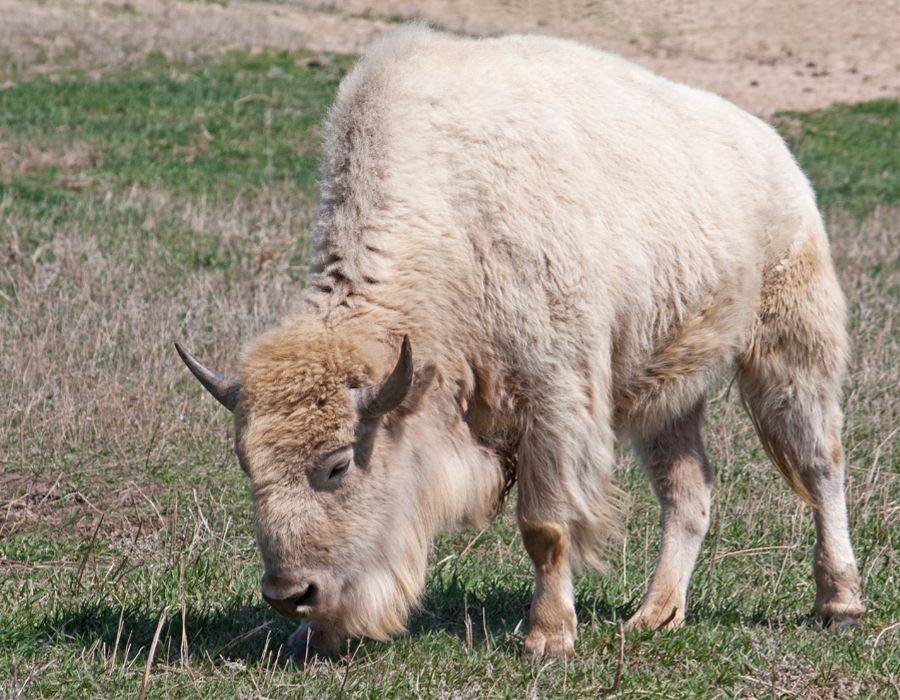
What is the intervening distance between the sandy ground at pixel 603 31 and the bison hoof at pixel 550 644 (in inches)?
757

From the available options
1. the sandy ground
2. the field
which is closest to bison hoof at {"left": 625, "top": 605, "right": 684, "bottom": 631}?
the field

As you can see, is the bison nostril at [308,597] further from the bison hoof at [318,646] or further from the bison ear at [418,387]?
the bison ear at [418,387]

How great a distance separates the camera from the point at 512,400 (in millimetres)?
5023

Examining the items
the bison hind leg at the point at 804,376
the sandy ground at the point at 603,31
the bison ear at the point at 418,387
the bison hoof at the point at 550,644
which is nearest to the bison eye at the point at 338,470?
the bison ear at the point at 418,387

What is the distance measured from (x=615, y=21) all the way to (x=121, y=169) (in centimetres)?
2467

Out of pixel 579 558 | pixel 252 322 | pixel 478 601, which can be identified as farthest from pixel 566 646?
pixel 252 322

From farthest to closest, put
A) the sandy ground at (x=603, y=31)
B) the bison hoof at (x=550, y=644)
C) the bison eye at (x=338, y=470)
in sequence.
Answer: the sandy ground at (x=603, y=31), the bison hoof at (x=550, y=644), the bison eye at (x=338, y=470)

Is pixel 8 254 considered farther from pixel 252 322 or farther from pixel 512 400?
pixel 512 400

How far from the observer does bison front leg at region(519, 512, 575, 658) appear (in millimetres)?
5078

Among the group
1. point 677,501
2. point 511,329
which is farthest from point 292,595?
point 677,501

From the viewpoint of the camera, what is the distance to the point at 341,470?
14.9 ft

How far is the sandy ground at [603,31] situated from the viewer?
24.5m

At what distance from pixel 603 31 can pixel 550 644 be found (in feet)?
108

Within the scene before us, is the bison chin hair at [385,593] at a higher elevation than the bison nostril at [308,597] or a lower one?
lower
